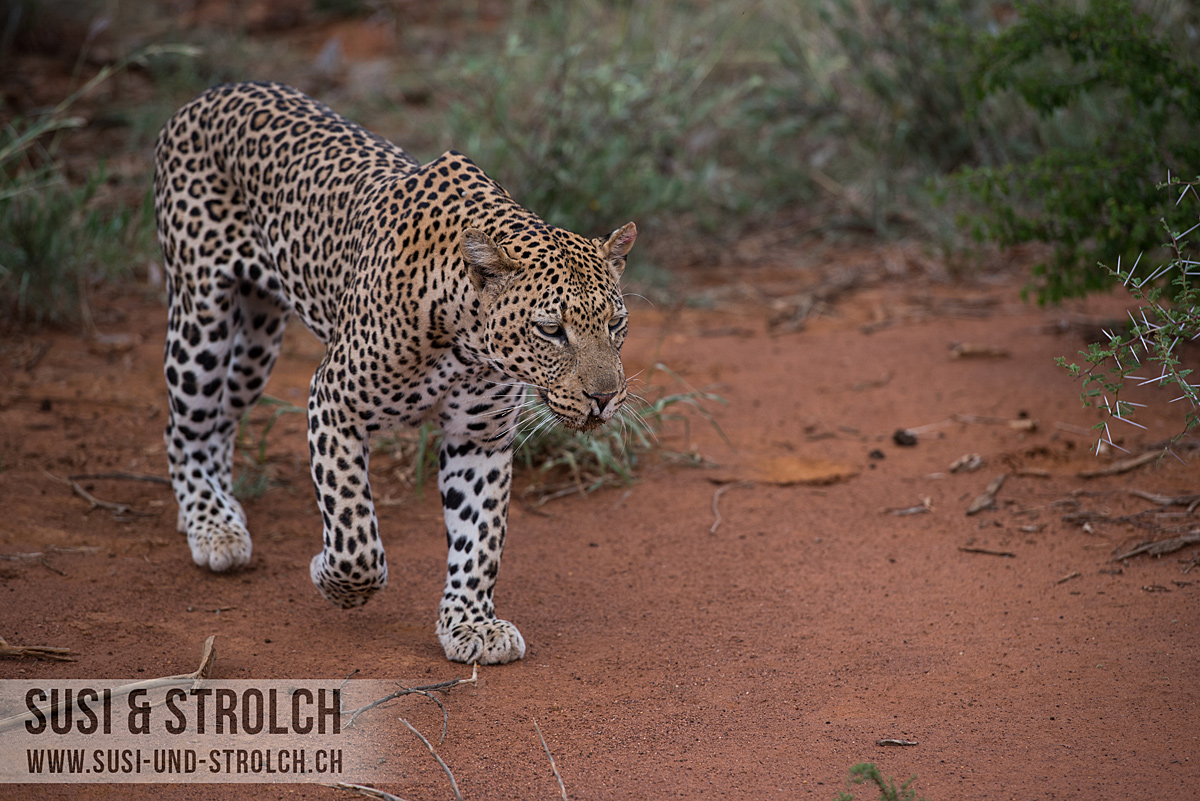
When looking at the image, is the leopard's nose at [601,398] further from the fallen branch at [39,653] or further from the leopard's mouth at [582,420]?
the fallen branch at [39,653]

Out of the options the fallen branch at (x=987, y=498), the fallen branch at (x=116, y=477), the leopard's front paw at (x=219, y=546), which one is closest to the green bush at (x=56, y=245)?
the fallen branch at (x=116, y=477)

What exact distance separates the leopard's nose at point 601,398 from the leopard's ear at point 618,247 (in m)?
0.57

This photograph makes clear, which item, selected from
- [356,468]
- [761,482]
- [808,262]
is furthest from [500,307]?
[808,262]

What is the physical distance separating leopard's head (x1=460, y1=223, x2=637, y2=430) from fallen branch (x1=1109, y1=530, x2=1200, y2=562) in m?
2.84

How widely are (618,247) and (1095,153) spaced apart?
3.76 m

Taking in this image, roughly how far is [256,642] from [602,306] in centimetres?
210

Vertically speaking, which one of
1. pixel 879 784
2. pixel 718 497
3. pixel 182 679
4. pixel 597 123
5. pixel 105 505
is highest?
pixel 597 123

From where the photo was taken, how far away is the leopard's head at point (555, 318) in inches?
165

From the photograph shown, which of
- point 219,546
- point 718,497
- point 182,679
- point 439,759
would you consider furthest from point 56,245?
point 439,759

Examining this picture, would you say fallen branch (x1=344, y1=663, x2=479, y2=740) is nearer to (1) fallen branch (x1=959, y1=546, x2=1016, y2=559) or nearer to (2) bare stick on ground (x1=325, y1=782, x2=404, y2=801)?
(2) bare stick on ground (x1=325, y1=782, x2=404, y2=801)

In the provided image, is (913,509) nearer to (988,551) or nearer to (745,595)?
(988,551)

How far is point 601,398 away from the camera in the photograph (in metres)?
4.17

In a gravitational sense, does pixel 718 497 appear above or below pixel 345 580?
below

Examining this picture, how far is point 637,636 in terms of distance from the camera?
5133 mm
